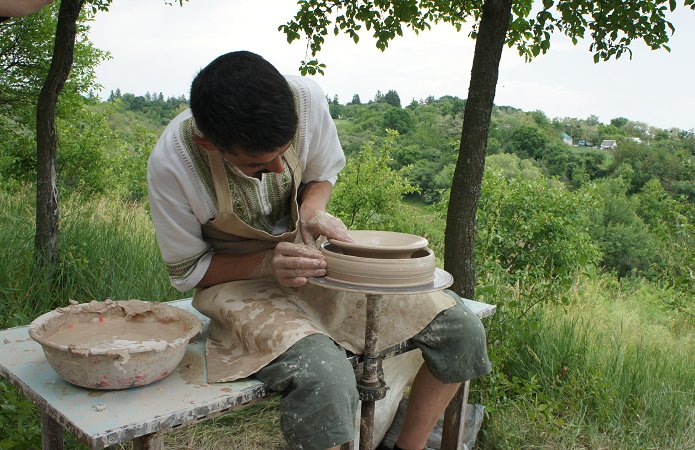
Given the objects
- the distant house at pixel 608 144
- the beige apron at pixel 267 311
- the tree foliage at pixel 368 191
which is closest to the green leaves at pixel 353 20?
the beige apron at pixel 267 311

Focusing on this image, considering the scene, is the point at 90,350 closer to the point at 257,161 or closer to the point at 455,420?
the point at 257,161

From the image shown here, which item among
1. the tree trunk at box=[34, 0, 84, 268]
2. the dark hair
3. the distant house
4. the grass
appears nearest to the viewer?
the dark hair

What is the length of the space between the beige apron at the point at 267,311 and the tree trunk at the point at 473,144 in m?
0.84

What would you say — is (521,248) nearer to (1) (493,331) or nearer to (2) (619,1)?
(1) (493,331)

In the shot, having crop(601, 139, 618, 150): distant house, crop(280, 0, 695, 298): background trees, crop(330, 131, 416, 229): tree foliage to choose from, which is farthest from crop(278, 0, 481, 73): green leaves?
crop(601, 139, 618, 150): distant house

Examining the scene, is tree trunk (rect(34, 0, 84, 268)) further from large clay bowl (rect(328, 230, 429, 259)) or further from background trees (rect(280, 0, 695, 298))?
→ large clay bowl (rect(328, 230, 429, 259))

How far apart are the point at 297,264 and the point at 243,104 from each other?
0.52m

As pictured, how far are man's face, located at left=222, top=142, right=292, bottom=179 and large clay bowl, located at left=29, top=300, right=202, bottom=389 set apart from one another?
1.73 feet

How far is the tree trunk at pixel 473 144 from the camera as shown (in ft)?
9.25

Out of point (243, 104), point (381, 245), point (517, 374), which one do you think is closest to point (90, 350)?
point (243, 104)

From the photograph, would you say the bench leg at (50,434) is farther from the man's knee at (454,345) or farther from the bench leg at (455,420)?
the bench leg at (455,420)

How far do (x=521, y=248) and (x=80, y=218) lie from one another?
12.4ft

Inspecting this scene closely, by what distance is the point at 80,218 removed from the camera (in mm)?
3973

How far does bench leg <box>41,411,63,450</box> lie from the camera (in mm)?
1849
